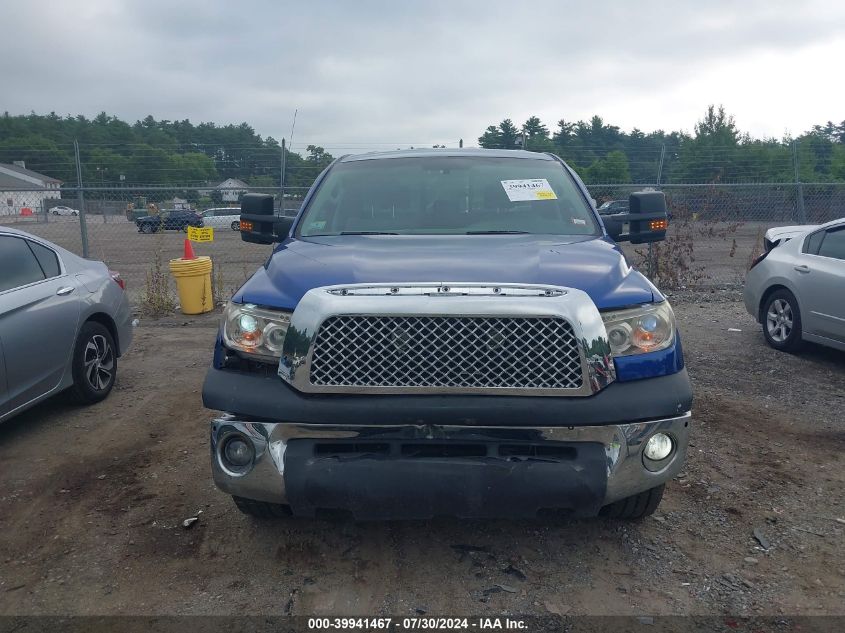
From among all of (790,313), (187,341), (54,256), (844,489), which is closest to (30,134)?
(187,341)

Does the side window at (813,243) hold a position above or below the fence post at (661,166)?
below

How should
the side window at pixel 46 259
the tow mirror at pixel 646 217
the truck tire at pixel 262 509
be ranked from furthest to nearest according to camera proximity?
the side window at pixel 46 259 → the tow mirror at pixel 646 217 → the truck tire at pixel 262 509

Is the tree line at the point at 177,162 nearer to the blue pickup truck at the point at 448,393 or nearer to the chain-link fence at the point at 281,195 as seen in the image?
the chain-link fence at the point at 281,195

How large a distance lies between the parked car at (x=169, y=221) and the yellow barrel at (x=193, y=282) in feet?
10.2

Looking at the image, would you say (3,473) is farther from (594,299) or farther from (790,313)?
(790,313)

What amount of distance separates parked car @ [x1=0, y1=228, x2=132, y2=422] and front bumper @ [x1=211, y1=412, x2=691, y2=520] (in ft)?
8.84

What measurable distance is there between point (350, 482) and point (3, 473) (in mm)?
2901

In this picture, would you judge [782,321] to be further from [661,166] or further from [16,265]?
[16,265]

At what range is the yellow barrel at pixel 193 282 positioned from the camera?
971cm

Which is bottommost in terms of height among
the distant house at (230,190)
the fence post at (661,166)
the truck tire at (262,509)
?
the truck tire at (262,509)

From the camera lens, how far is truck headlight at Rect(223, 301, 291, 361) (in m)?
3.07

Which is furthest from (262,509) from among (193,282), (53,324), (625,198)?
(625,198)

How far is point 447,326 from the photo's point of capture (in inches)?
113

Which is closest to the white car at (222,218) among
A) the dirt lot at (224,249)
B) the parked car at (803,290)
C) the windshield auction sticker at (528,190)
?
the dirt lot at (224,249)
